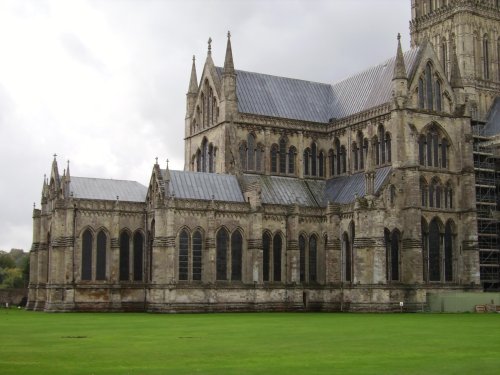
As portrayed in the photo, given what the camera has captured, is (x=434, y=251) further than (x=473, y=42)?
No

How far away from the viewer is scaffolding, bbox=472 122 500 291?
85.9 m

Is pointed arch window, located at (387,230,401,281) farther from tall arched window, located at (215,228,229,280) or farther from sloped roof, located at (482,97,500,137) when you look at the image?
sloped roof, located at (482,97,500,137)

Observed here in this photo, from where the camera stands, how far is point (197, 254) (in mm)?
77750

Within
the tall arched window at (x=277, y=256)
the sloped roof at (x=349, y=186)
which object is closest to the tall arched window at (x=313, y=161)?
the sloped roof at (x=349, y=186)

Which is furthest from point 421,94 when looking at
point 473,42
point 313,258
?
point 473,42

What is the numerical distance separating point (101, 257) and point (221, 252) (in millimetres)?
12284

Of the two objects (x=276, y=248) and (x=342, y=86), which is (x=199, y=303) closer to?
(x=276, y=248)

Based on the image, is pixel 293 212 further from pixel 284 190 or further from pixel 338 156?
pixel 338 156

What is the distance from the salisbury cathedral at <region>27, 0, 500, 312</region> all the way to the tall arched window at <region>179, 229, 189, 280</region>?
0.10 meters

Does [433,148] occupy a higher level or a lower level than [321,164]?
higher

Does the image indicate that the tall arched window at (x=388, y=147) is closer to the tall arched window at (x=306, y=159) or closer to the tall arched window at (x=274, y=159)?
the tall arched window at (x=306, y=159)

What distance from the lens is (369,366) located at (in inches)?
1097

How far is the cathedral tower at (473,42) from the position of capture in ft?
325

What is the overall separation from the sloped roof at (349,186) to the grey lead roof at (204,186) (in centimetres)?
1132
